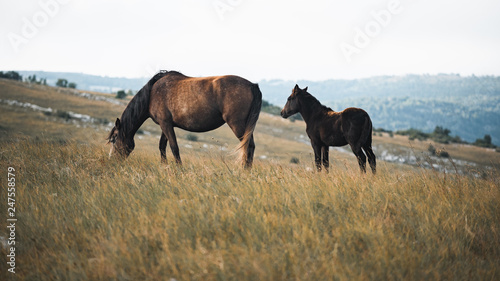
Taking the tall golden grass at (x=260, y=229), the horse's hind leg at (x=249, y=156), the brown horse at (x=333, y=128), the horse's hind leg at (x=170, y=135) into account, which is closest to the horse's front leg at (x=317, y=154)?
the brown horse at (x=333, y=128)

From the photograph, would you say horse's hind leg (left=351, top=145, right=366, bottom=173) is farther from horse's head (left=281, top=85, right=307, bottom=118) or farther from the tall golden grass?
horse's head (left=281, top=85, right=307, bottom=118)

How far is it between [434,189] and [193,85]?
5.44 metres

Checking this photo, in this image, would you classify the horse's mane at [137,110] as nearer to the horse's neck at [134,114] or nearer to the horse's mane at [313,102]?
the horse's neck at [134,114]

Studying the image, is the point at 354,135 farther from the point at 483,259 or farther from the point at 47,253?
the point at 47,253

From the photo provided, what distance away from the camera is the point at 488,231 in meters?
4.61

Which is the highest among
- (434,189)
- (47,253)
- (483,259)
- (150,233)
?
(434,189)

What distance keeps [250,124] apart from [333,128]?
205 cm

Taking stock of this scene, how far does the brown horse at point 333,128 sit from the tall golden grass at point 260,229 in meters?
1.94

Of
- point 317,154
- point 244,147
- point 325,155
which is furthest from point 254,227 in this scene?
point 325,155

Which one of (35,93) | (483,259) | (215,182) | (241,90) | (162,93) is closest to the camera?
(483,259)

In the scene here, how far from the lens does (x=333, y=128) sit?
8.91m

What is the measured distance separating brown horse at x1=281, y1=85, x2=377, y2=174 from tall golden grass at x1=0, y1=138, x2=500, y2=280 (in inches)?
76.4

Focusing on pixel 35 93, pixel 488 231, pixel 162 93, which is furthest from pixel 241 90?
pixel 35 93

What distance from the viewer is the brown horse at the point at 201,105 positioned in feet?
27.3
